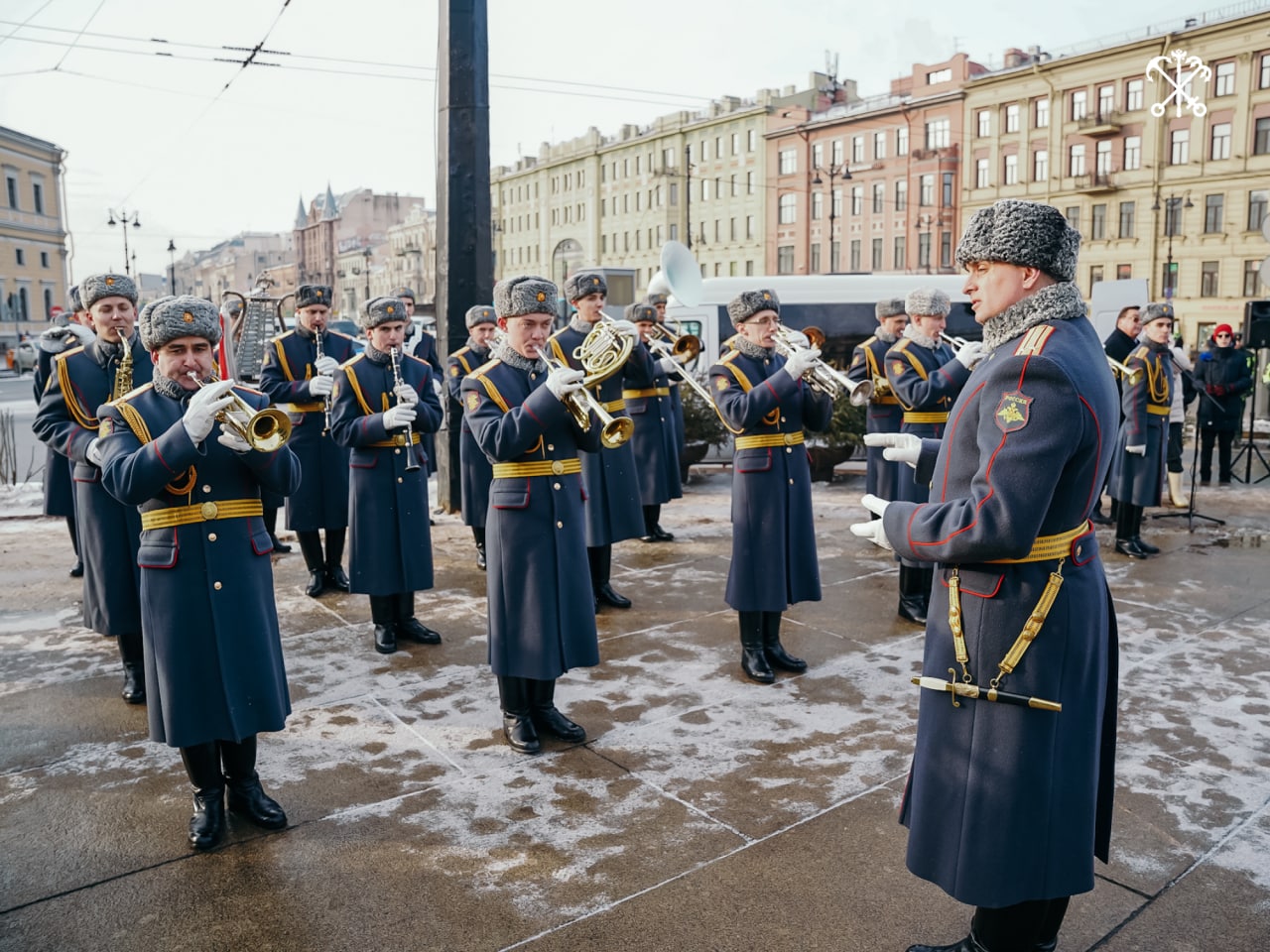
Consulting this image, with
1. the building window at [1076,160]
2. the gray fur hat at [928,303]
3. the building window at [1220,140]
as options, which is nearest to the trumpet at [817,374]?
the gray fur hat at [928,303]

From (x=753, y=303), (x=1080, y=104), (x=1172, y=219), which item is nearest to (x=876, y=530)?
(x=753, y=303)

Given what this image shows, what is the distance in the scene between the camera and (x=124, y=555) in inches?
212

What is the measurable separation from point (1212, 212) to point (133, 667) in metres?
48.4

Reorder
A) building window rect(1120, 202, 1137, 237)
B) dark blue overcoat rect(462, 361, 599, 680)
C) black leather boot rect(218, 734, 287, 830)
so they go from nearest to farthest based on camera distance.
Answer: black leather boot rect(218, 734, 287, 830) → dark blue overcoat rect(462, 361, 599, 680) → building window rect(1120, 202, 1137, 237)

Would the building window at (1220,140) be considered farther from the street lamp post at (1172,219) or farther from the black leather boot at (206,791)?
the black leather boot at (206,791)

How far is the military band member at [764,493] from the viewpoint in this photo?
5.83m

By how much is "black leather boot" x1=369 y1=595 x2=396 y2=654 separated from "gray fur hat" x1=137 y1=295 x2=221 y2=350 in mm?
2744

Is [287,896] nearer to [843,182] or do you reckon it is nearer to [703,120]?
[843,182]

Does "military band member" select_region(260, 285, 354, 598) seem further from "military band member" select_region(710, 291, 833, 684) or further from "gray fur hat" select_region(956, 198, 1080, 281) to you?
"gray fur hat" select_region(956, 198, 1080, 281)

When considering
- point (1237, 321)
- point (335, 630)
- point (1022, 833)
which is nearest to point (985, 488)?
point (1022, 833)

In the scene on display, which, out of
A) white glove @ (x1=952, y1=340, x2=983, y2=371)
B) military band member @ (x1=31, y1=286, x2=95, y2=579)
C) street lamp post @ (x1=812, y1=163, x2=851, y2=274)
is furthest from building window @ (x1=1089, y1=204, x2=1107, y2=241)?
military band member @ (x1=31, y1=286, x2=95, y2=579)

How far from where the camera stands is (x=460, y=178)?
10.3 metres

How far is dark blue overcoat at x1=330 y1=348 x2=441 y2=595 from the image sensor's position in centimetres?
642

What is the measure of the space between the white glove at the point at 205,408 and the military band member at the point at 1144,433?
7.66 m
